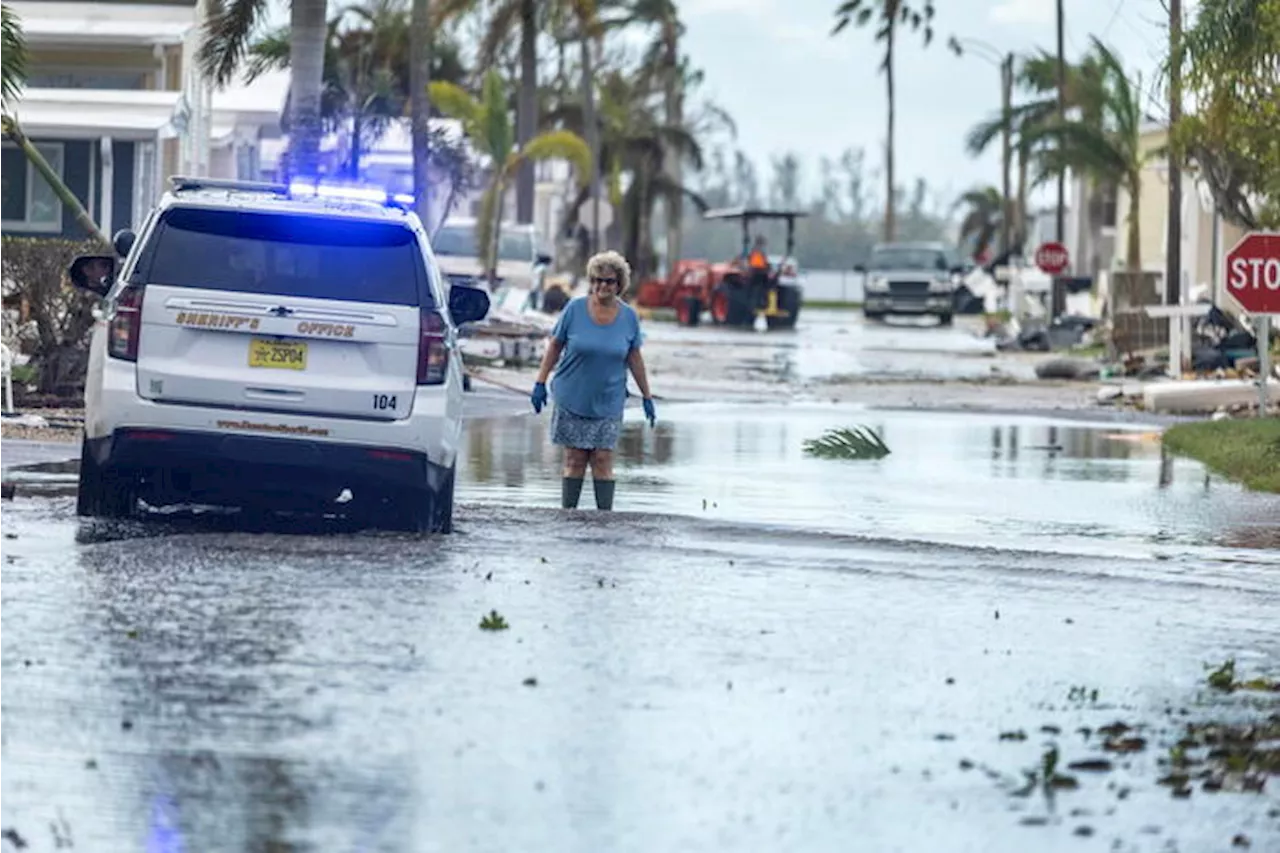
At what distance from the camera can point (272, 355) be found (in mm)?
14961

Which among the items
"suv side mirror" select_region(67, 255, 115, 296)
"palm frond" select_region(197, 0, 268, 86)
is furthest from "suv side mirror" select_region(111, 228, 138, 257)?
"palm frond" select_region(197, 0, 268, 86)

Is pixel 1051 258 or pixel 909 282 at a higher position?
pixel 1051 258

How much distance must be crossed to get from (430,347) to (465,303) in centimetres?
184

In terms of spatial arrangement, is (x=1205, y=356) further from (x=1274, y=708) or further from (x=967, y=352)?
(x=1274, y=708)

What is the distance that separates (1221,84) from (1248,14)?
108 centimetres

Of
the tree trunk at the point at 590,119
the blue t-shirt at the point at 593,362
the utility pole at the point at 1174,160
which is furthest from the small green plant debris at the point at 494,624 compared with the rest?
the tree trunk at the point at 590,119

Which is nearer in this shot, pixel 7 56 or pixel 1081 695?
pixel 1081 695

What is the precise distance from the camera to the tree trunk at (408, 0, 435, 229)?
139ft

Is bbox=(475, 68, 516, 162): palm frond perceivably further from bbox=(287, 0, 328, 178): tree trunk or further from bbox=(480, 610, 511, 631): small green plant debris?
bbox=(480, 610, 511, 631): small green plant debris

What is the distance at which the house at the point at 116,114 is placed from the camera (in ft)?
141

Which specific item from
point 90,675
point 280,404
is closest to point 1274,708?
point 90,675

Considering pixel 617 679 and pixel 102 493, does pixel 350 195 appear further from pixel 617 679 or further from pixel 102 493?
pixel 617 679

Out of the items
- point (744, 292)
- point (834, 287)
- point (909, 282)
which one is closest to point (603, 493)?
point (744, 292)

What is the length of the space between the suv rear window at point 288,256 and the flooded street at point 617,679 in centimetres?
120
